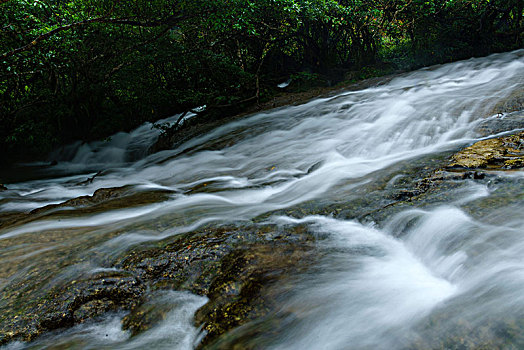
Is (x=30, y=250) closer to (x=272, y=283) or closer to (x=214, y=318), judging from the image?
(x=214, y=318)

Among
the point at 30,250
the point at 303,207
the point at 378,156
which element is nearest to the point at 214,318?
the point at 303,207

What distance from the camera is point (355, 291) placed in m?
1.99

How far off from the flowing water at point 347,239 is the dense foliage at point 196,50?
408 centimetres

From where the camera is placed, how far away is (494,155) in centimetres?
338

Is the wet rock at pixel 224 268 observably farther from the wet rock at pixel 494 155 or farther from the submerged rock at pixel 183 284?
the wet rock at pixel 494 155

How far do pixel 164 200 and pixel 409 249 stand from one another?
3.04 meters

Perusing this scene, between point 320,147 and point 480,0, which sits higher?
point 480,0

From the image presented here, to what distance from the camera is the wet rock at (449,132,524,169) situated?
10.3 feet

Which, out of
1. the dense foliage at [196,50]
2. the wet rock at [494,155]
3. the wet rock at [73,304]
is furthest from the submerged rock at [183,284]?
the dense foliage at [196,50]

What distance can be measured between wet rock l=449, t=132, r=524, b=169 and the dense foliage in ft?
19.2

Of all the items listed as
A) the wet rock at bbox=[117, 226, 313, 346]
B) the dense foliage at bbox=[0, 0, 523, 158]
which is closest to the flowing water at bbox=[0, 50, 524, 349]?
the wet rock at bbox=[117, 226, 313, 346]

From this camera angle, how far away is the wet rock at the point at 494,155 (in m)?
3.13

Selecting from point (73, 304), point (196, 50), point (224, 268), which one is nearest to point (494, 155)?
point (224, 268)

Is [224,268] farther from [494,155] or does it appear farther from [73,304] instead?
[494,155]
